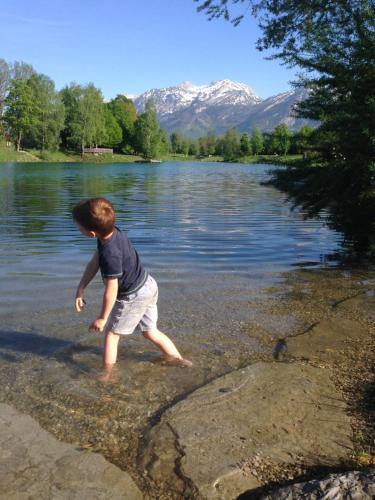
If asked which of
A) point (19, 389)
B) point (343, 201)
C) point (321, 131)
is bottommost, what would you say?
point (19, 389)

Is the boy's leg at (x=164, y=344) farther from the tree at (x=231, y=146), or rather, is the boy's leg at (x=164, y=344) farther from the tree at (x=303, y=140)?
the tree at (x=231, y=146)

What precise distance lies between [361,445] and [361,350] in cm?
194

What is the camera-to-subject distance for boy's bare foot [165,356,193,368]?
483 cm

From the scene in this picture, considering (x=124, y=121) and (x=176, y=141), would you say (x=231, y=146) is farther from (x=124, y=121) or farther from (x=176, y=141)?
(x=124, y=121)

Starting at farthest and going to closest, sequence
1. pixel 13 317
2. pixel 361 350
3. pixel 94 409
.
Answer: pixel 13 317
pixel 361 350
pixel 94 409

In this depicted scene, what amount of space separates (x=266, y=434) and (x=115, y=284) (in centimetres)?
185

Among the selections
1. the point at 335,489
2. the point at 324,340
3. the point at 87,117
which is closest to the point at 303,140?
the point at 324,340

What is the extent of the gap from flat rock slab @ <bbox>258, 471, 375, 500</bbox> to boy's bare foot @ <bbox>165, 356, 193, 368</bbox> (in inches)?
85.5

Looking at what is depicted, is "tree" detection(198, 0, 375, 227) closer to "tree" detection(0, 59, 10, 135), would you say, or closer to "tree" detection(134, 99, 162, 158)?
"tree" detection(0, 59, 10, 135)

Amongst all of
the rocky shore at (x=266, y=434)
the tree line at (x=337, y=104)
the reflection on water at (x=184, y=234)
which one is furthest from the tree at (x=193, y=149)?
the rocky shore at (x=266, y=434)

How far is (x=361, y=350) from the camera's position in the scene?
5.07m

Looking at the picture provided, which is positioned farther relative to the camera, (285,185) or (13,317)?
(285,185)

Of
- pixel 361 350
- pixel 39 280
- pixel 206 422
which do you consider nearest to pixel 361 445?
pixel 206 422

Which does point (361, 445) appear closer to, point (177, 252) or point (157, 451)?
point (157, 451)
